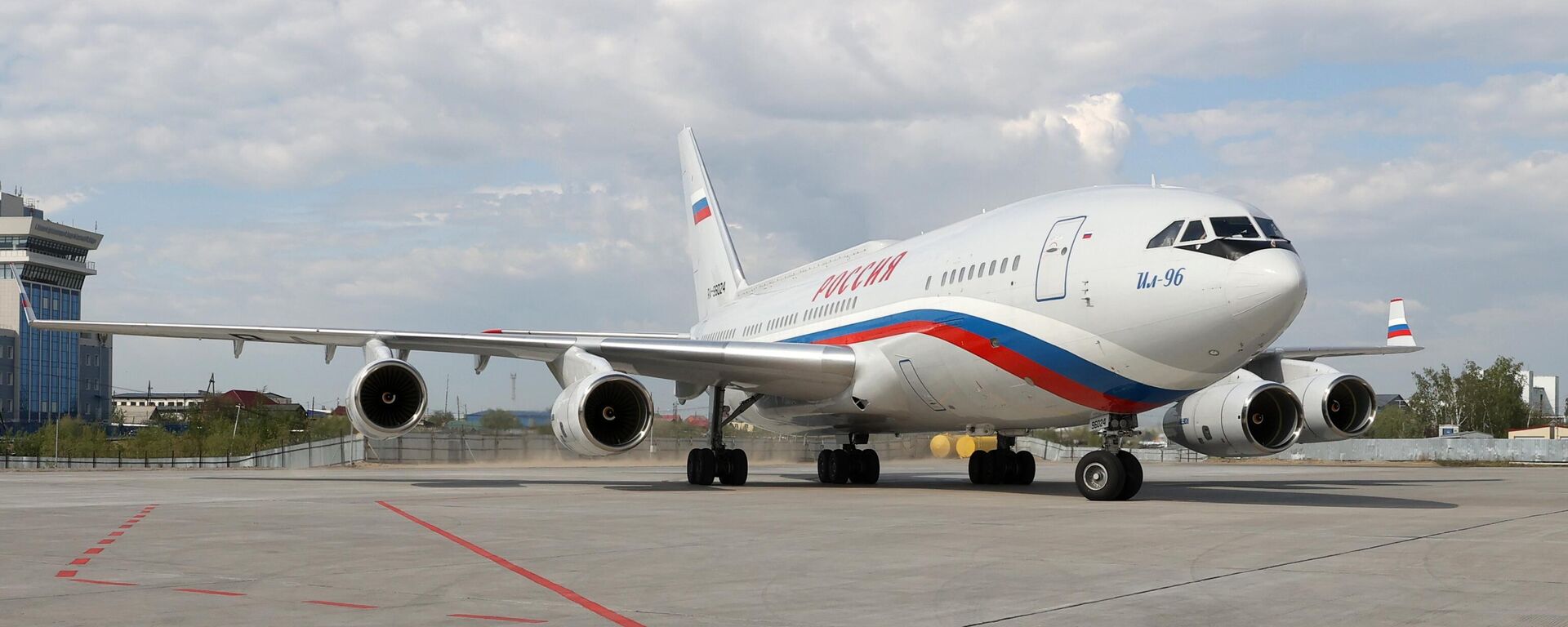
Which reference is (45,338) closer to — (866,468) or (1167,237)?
(866,468)

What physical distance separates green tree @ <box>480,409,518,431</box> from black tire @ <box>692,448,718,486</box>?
16353mm

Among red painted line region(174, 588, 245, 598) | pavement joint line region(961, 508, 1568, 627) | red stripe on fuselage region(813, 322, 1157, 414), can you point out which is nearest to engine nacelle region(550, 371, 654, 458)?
red stripe on fuselage region(813, 322, 1157, 414)

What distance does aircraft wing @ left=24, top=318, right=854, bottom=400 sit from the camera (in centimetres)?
2062

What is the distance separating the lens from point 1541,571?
8.62 m

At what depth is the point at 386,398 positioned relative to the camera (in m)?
21.2

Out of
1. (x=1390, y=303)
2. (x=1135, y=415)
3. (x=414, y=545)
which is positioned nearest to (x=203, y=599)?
(x=414, y=545)

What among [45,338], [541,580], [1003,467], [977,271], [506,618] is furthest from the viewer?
[45,338]

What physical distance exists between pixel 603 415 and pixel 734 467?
145 inches

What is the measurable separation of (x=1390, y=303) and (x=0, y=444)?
67130 millimetres

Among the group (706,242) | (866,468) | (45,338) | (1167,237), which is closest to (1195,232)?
(1167,237)

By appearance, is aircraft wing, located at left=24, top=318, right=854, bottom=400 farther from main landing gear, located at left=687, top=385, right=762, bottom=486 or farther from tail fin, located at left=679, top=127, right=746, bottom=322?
tail fin, located at left=679, top=127, right=746, bottom=322

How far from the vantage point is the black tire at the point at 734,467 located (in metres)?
22.9

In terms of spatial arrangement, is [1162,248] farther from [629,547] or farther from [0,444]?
[0,444]

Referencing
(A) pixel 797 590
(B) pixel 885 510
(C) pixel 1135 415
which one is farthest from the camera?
(C) pixel 1135 415
